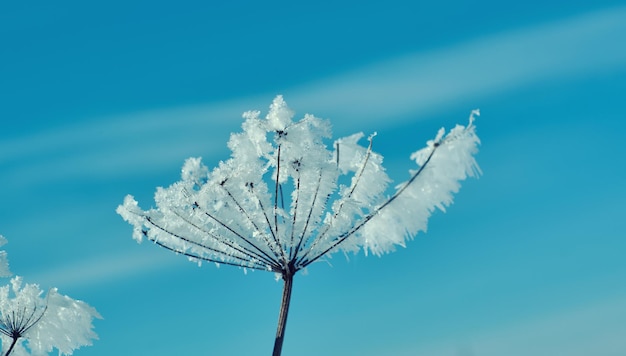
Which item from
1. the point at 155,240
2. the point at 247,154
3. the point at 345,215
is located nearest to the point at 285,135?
the point at 247,154

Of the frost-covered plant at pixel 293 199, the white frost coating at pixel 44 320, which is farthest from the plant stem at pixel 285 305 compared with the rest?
the white frost coating at pixel 44 320

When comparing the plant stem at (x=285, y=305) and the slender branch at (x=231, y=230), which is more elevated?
the slender branch at (x=231, y=230)

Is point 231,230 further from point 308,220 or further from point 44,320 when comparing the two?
point 44,320

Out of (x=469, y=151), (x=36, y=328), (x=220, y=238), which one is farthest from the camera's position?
(x=36, y=328)

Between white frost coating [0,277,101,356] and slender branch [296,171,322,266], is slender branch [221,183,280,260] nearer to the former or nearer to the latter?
slender branch [296,171,322,266]

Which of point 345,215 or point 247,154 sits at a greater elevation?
point 247,154

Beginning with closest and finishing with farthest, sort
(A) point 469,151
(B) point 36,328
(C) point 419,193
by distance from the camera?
(A) point 469,151, (C) point 419,193, (B) point 36,328

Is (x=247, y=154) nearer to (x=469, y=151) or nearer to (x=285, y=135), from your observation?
(x=285, y=135)

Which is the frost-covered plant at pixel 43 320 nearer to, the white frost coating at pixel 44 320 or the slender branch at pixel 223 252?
the white frost coating at pixel 44 320
